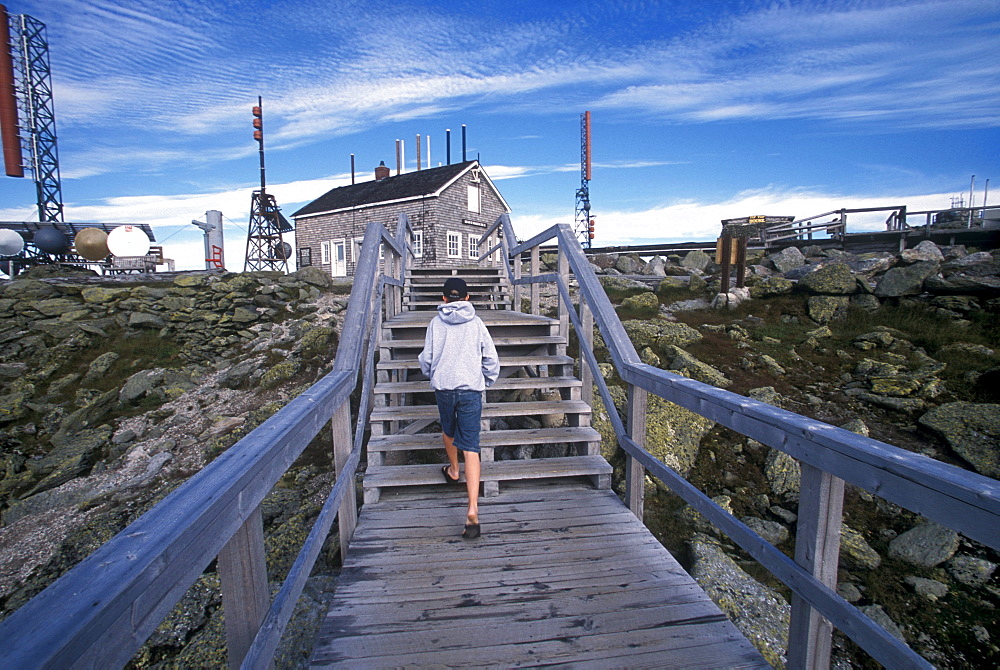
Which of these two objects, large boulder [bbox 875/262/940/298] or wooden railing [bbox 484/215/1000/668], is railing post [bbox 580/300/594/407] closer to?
wooden railing [bbox 484/215/1000/668]

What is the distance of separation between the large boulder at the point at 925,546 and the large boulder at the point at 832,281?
615cm

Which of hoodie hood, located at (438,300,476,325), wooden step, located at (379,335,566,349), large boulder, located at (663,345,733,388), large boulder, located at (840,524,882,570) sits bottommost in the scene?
large boulder, located at (840,524,882,570)

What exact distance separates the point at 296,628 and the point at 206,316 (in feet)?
38.7

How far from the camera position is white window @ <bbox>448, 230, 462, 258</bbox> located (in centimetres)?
2316

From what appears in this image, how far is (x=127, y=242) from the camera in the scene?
Result: 1939 centimetres

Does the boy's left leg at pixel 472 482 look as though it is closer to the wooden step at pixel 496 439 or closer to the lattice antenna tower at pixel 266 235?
the wooden step at pixel 496 439

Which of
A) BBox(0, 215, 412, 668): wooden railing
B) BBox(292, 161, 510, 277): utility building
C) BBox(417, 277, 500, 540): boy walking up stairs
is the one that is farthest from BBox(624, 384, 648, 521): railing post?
BBox(292, 161, 510, 277): utility building

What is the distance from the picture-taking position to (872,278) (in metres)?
10.2

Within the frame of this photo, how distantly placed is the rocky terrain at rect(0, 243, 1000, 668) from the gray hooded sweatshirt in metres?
1.64

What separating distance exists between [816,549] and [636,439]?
1.54 metres

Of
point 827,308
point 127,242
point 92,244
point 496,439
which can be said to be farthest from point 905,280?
point 92,244

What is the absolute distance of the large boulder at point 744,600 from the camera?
2986mm

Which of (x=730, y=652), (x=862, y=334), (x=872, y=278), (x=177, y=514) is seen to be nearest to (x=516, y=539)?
(x=730, y=652)

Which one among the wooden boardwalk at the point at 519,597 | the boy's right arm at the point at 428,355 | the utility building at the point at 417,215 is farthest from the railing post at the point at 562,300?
the utility building at the point at 417,215
